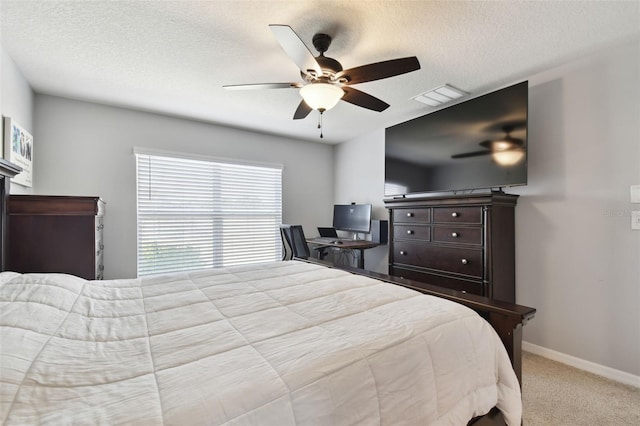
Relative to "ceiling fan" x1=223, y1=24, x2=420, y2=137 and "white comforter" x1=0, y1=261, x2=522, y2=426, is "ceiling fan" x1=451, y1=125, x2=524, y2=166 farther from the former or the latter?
"white comforter" x1=0, y1=261, x2=522, y2=426

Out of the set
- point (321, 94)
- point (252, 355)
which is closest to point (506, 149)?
point (321, 94)

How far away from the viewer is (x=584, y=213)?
7.39ft

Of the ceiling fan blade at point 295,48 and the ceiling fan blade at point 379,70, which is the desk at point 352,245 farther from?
the ceiling fan blade at point 295,48

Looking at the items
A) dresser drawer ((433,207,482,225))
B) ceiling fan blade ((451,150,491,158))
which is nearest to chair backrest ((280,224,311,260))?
dresser drawer ((433,207,482,225))

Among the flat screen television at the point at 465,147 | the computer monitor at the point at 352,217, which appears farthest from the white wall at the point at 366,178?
the flat screen television at the point at 465,147

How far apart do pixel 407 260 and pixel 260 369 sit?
253 centimetres

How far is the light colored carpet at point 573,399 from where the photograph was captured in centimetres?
164

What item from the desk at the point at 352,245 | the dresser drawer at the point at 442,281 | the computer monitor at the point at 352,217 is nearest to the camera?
the dresser drawer at the point at 442,281

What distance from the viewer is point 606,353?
213 cm

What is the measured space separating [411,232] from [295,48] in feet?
6.90

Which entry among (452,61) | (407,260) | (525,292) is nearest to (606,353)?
(525,292)

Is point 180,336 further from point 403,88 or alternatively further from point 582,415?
point 403,88

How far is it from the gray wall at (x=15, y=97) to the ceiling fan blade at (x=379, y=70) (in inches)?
98.7

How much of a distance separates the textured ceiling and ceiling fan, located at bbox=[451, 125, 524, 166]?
0.58m
